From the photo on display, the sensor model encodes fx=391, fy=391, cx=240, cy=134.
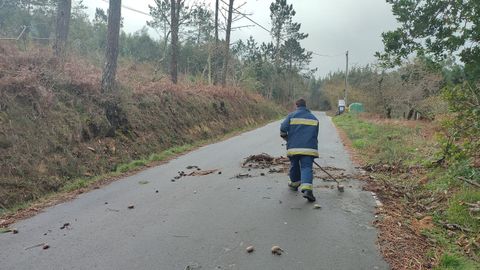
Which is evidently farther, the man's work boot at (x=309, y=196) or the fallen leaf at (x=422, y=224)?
the man's work boot at (x=309, y=196)

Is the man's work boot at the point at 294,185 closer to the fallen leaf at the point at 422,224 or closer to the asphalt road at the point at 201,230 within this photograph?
the asphalt road at the point at 201,230

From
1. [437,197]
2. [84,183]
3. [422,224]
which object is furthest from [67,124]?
[437,197]

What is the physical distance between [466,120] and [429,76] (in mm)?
21981

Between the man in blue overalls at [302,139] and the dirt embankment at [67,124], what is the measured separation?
215 inches

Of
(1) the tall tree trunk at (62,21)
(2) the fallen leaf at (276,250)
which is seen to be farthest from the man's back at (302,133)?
(1) the tall tree trunk at (62,21)

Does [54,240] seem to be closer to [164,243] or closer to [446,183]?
[164,243]

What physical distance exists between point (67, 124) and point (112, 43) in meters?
4.05

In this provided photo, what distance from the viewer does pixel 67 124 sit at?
11.2 meters

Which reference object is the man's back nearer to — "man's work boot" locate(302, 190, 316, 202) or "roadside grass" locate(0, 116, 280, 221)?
"man's work boot" locate(302, 190, 316, 202)

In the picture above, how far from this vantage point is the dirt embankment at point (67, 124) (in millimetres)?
8914

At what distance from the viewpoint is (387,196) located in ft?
26.4

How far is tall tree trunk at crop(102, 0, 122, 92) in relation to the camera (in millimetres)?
13664

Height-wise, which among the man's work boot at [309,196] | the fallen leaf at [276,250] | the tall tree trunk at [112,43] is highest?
the tall tree trunk at [112,43]

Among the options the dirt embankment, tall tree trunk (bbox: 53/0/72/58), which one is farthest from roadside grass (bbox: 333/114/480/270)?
tall tree trunk (bbox: 53/0/72/58)
